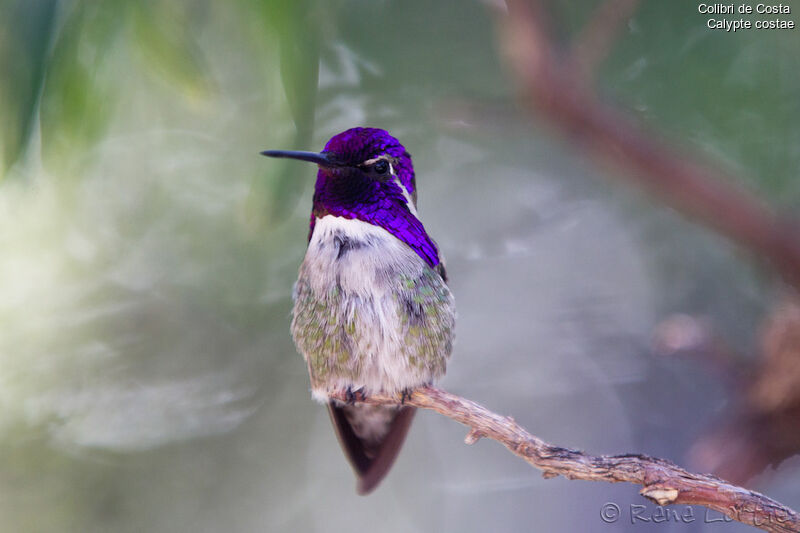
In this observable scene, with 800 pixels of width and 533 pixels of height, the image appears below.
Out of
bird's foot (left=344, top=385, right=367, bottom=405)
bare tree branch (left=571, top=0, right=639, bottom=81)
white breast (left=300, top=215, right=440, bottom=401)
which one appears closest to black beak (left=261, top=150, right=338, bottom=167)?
white breast (left=300, top=215, right=440, bottom=401)

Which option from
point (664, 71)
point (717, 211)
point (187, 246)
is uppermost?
point (664, 71)

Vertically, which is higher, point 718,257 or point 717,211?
point 718,257

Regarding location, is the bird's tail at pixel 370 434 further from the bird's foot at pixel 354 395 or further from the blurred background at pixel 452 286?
the blurred background at pixel 452 286

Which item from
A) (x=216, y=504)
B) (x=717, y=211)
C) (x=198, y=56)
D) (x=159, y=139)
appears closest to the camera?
(x=198, y=56)

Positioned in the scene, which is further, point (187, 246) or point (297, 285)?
point (187, 246)

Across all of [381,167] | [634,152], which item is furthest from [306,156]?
[634,152]

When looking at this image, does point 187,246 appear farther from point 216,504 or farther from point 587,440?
point 587,440

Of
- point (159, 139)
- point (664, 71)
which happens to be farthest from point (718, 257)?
point (159, 139)

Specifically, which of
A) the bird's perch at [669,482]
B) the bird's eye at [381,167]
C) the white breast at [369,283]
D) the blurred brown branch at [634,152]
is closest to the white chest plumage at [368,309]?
the white breast at [369,283]
